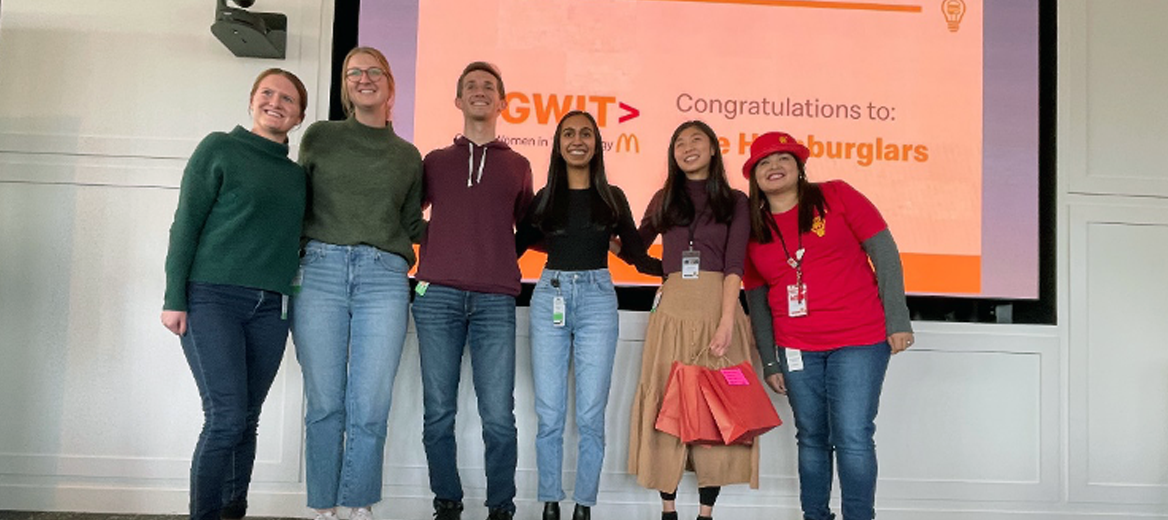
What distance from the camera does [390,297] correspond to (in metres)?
2.58

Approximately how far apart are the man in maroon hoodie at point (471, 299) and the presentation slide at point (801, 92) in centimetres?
61

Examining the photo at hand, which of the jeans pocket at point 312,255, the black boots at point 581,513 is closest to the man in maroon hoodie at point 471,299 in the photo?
the black boots at point 581,513

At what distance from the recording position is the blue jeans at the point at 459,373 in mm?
2705

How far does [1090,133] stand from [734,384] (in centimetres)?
197

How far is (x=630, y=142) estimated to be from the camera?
136 inches

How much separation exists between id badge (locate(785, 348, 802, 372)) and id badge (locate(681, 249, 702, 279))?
0.38m

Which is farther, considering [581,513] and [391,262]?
[581,513]

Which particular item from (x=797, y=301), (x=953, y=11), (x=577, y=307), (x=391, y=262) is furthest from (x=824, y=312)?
(x=953, y=11)

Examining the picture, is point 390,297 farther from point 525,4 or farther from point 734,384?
point 525,4

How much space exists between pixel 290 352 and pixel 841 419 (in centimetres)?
200

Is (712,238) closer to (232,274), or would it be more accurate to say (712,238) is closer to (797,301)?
(797,301)

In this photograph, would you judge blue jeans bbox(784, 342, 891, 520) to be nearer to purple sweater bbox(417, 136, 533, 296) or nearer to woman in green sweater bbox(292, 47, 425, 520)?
purple sweater bbox(417, 136, 533, 296)

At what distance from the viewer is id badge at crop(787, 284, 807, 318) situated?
2670 mm

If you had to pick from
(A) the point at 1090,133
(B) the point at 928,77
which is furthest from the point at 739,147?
(A) the point at 1090,133
